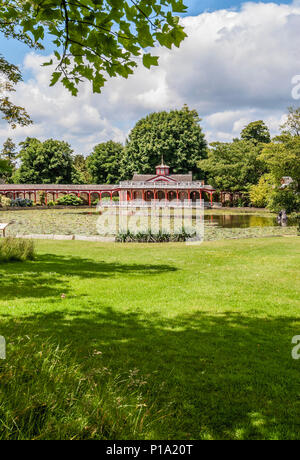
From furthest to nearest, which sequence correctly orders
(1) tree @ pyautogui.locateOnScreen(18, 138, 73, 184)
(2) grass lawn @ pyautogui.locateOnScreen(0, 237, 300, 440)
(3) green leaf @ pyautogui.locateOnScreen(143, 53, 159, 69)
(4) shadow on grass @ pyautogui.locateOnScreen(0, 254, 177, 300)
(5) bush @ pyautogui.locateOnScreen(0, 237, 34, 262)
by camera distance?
1. (1) tree @ pyautogui.locateOnScreen(18, 138, 73, 184)
2. (5) bush @ pyautogui.locateOnScreen(0, 237, 34, 262)
3. (4) shadow on grass @ pyautogui.locateOnScreen(0, 254, 177, 300)
4. (3) green leaf @ pyautogui.locateOnScreen(143, 53, 159, 69)
5. (2) grass lawn @ pyautogui.locateOnScreen(0, 237, 300, 440)

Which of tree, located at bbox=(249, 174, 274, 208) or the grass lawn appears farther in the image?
tree, located at bbox=(249, 174, 274, 208)

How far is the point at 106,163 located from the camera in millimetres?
64875

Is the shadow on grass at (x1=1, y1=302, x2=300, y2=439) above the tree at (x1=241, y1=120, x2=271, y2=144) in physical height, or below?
below

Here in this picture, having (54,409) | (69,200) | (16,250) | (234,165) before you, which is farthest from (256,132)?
(54,409)

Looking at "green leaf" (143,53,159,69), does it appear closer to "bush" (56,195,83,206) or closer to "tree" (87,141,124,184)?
"bush" (56,195,83,206)

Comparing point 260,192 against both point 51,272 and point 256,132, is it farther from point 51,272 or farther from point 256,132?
point 51,272

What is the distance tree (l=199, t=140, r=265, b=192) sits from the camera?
51.8 meters

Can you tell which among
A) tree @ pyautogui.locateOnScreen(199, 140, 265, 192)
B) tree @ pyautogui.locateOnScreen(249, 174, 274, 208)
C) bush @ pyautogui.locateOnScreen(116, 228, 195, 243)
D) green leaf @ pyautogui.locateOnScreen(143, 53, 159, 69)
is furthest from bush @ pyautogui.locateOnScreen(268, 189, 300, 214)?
tree @ pyautogui.locateOnScreen(199, 140, 265, 192)

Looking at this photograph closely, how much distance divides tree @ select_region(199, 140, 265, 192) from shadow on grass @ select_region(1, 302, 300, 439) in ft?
160

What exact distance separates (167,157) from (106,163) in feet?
41.6

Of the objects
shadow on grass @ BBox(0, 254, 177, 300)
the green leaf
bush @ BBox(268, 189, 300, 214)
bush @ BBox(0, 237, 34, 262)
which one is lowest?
shadow on grass @ BBox(0, 254, 177, 300)

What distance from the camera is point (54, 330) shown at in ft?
16.6

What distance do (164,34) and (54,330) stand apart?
4.25m
